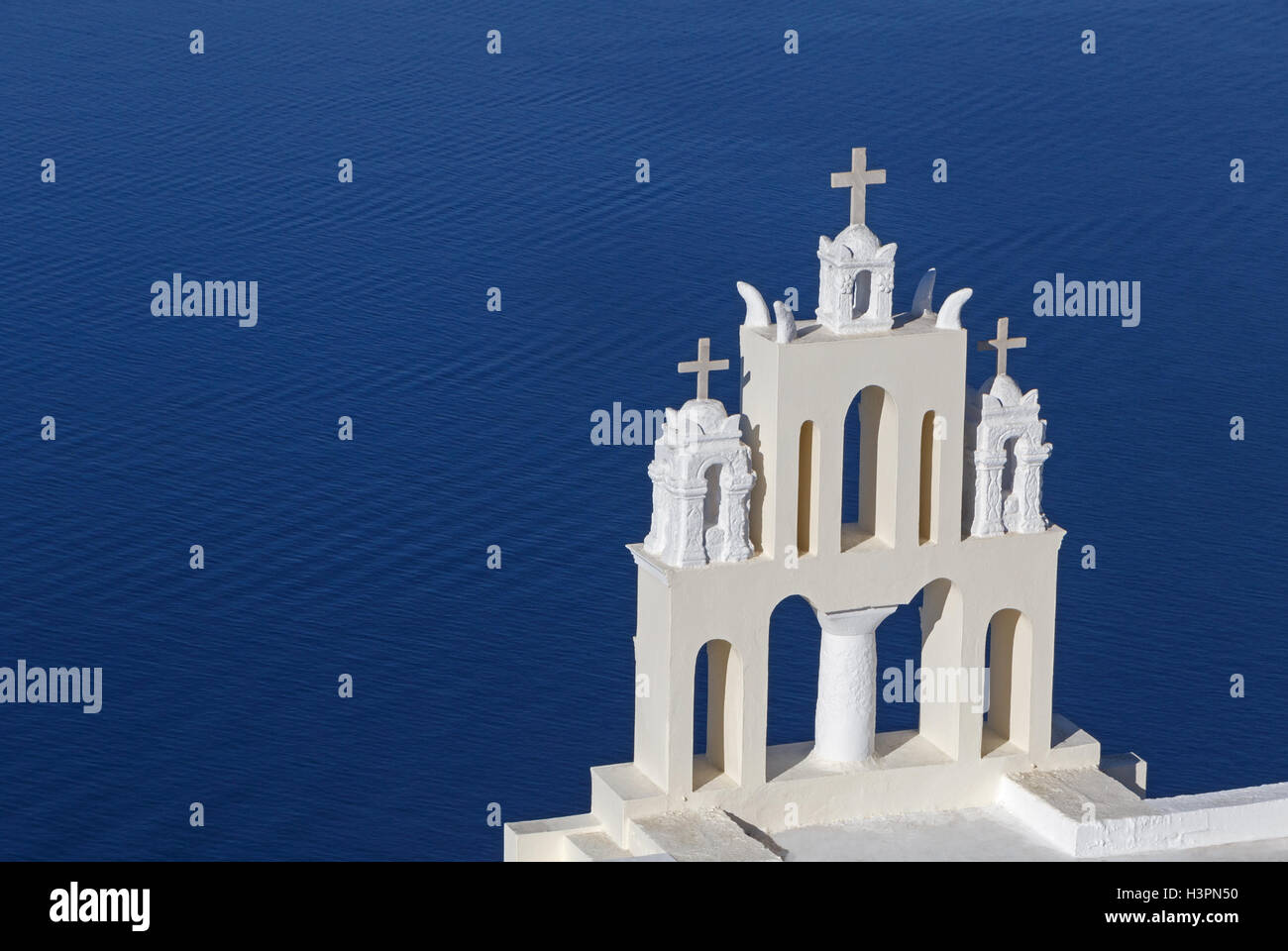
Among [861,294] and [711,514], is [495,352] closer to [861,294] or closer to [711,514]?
[861,294]

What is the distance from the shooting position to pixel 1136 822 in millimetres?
33156

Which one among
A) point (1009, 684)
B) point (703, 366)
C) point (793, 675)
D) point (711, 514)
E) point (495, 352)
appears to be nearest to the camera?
point (703, 366)

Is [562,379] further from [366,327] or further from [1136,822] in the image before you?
[1136,822]

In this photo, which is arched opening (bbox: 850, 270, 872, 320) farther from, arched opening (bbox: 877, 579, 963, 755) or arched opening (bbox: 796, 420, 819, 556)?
arched opening (bbox: 877, 579, 963, 755)

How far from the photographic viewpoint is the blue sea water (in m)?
52.1

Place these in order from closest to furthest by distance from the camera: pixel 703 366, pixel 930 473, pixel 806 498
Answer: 1. pixel 703 366
2. pixel 806 498
3. pixel 930 473

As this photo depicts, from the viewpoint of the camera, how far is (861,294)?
3338 cm

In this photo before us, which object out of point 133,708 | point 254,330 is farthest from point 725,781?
point 254,330

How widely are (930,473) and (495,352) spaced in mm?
33197

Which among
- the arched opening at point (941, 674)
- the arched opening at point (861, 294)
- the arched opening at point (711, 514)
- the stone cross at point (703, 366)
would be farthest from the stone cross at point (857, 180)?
the arched opening at point (941, 674)

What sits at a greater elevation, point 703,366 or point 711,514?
point 703,366

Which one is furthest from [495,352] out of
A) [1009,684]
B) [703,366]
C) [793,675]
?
[703,366]

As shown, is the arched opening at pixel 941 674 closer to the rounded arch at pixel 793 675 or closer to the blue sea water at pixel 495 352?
the rounded arch at pixel 793 675

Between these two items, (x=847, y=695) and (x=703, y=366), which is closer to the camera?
(x=703, y=366)
